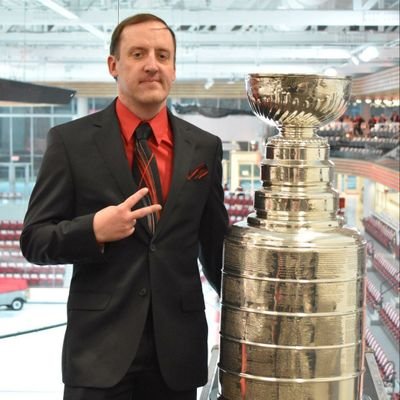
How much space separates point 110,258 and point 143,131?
23 centimetres

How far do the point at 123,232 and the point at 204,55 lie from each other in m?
12.9

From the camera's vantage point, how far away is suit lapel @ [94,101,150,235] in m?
1.55

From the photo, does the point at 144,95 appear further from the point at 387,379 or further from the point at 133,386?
the point at 387,379

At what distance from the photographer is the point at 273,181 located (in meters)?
1.55

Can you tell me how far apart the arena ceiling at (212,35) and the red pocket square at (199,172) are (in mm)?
207

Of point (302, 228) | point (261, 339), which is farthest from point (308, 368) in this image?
point (302, 228)

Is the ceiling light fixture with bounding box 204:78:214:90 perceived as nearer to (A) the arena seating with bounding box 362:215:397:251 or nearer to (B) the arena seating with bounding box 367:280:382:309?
(A) the arena seating with bounding box 362:215:397:251

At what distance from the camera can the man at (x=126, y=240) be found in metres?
1.54

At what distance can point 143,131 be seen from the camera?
1598mm

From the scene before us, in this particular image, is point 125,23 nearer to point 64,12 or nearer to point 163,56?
point 163,56

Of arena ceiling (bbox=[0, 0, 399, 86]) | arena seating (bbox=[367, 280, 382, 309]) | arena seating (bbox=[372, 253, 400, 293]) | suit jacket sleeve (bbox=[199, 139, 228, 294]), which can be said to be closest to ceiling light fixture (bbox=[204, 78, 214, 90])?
arena ceiling (bbox=[0, 0, 399, 86])

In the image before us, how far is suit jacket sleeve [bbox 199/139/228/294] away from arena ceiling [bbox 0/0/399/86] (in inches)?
8.6

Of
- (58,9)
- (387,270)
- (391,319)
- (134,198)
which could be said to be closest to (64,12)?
(58,9)

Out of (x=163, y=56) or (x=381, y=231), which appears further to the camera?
(x=381, y=231)
